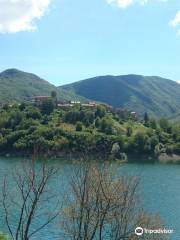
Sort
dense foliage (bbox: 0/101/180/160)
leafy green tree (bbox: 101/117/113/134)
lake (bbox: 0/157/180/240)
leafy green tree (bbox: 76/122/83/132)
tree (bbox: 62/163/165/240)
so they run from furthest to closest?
leafy green tree (bbox: 101/117/113/134), leafy green tree (bbox: 76/122/83/132), dense foliage (bbox: 0/101/180/160), lake (bbox: 0/157/180/240), tree (bbox: 62/163/165/240)

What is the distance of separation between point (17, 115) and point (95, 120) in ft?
110

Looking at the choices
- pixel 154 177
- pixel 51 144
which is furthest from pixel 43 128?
pixel 154 177

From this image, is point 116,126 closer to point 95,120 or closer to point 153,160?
point 95,120

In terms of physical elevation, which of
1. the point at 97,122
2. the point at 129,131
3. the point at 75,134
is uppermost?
the point at 97,122

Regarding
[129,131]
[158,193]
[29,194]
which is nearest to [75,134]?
[129,131]

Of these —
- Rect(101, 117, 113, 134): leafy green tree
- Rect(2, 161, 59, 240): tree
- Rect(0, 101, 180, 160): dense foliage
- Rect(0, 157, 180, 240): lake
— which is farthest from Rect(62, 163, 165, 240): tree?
Rect(101, 117, 113, 134): leafy green tree

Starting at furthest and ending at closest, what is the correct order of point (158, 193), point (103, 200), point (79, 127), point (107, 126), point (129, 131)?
point (129, 131) < point (107, 126) < point (79, 127) < point (158, 193) < point (103, 200)

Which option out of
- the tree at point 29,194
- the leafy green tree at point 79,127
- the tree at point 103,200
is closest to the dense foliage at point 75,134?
the leafy green tree at point 79,127

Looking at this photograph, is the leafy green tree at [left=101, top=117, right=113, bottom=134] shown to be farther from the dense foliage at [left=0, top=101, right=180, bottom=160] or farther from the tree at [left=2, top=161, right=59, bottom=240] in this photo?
the tree at [left=2, top=161, right=59, bottom=240]

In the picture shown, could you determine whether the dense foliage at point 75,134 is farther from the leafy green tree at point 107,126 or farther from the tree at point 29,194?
the tree at point 29,194

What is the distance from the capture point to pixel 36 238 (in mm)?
50031

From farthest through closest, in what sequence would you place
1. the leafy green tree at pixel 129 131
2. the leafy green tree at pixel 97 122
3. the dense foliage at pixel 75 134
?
1. the leafy green tree at pixel 97 122
2. the leafy green tree at pixel 129 131
3. the dense foliage at pixel 75 134

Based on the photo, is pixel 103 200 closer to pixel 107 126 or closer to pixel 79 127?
pixel 79 127

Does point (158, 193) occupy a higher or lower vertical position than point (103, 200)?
lower
